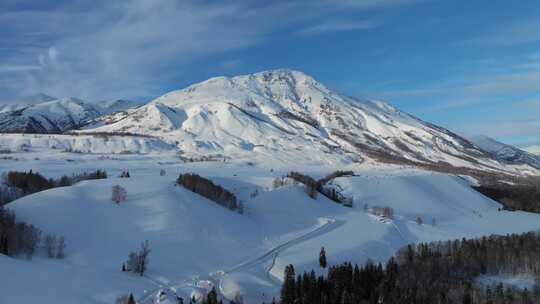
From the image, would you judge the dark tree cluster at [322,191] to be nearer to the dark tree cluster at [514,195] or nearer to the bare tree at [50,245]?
the dark tree cluster at [514,195]

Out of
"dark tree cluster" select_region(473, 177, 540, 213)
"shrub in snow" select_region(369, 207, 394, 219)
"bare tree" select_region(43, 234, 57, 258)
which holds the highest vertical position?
"dark tree cluster" select_region(473, 177, 540, 213)

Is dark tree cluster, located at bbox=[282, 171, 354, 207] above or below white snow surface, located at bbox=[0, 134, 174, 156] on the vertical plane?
below

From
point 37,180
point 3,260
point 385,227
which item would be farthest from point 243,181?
point 3,260

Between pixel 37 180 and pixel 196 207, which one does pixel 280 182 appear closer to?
pixel 196 207

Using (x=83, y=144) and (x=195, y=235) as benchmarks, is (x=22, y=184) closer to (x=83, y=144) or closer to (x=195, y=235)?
(x=195, y=235)

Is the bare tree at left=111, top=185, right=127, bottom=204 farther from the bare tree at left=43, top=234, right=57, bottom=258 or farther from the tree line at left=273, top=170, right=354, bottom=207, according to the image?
the tree line at left=273, top=170, right=354, bottom=207

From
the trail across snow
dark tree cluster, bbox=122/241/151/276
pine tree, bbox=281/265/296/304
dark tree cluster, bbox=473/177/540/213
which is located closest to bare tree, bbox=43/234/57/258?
dark tree cluster, bbox=122/241/151/276

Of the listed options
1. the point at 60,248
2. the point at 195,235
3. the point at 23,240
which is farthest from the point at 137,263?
the point at 195,235

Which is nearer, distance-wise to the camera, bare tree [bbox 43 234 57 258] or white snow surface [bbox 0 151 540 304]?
white snow surface [bbox 0 151 540 304]
